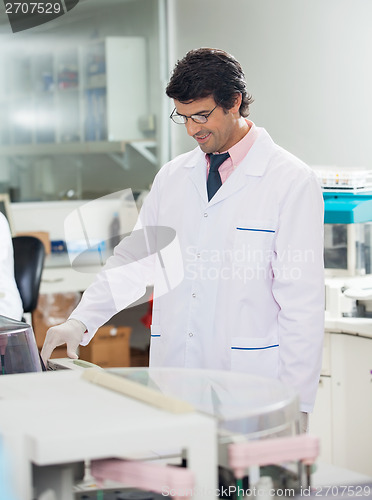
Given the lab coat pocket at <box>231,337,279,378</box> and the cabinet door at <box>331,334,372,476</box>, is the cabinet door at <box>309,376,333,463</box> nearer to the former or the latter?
the cabinet door at <box>331,334,372,476</box>

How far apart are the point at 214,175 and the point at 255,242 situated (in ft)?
0.75

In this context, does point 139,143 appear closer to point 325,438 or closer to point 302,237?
point 325,438

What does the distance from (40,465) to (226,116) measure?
1.06 meters

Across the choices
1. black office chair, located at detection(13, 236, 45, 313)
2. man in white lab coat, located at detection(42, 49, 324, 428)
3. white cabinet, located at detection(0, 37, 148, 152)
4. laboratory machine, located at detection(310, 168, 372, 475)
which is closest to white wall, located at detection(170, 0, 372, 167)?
laboratory machine, located at detection(310, 168, 372, 475)

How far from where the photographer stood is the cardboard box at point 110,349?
4285 millimetres

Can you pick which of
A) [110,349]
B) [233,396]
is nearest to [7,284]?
[233,396]

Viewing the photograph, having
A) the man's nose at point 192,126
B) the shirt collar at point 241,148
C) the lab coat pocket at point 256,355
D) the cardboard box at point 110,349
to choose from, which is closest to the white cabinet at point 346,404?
the lab coat pocket at point 256,355

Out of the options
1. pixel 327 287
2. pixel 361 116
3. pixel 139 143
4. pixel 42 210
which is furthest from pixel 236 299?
pixel 139 143

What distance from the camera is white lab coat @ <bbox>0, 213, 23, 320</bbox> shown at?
2.42 meters

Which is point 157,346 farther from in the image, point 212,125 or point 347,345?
point 347,345

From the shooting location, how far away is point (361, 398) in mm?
2645

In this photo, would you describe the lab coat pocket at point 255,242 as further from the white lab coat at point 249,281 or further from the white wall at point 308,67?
the white wall at point 308,67

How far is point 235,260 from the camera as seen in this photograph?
1.70 meters

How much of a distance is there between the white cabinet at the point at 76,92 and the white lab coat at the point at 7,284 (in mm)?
2199
